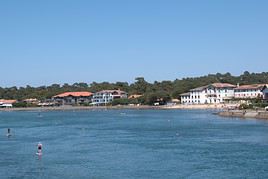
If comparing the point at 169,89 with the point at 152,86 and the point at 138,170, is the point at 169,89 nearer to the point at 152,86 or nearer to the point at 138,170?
the point at 152,86

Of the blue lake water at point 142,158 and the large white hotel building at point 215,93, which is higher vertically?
the large white hotel building at point 215,93

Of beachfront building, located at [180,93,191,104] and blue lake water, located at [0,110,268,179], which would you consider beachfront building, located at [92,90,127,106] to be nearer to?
beachfront building, located at [180,93,191,104]

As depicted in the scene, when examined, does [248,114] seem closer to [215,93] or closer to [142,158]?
[142,158]

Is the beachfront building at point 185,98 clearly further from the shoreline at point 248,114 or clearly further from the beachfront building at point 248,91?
the shoreline at point 248,114

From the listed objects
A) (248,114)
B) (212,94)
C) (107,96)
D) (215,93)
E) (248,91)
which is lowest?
(248,114)

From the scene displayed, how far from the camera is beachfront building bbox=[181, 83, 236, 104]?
546 feet

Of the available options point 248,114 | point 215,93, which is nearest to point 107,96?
point 215,93

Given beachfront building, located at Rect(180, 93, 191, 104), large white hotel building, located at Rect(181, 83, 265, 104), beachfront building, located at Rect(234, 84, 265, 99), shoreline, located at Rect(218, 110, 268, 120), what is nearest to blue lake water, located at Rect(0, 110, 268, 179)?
shoreline, located at Rect(218, 110, 268, 120)

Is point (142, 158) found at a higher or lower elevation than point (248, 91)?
lower

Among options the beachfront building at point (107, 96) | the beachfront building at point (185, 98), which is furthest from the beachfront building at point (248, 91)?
the beachfront building at point (107, 96)

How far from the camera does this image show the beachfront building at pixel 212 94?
166m

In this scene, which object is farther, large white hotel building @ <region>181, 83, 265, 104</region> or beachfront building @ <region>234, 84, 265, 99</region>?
large white hotel building @ <region>181, 83, 265, 104</region>

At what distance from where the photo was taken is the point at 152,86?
199 m

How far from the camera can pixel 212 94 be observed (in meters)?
167
